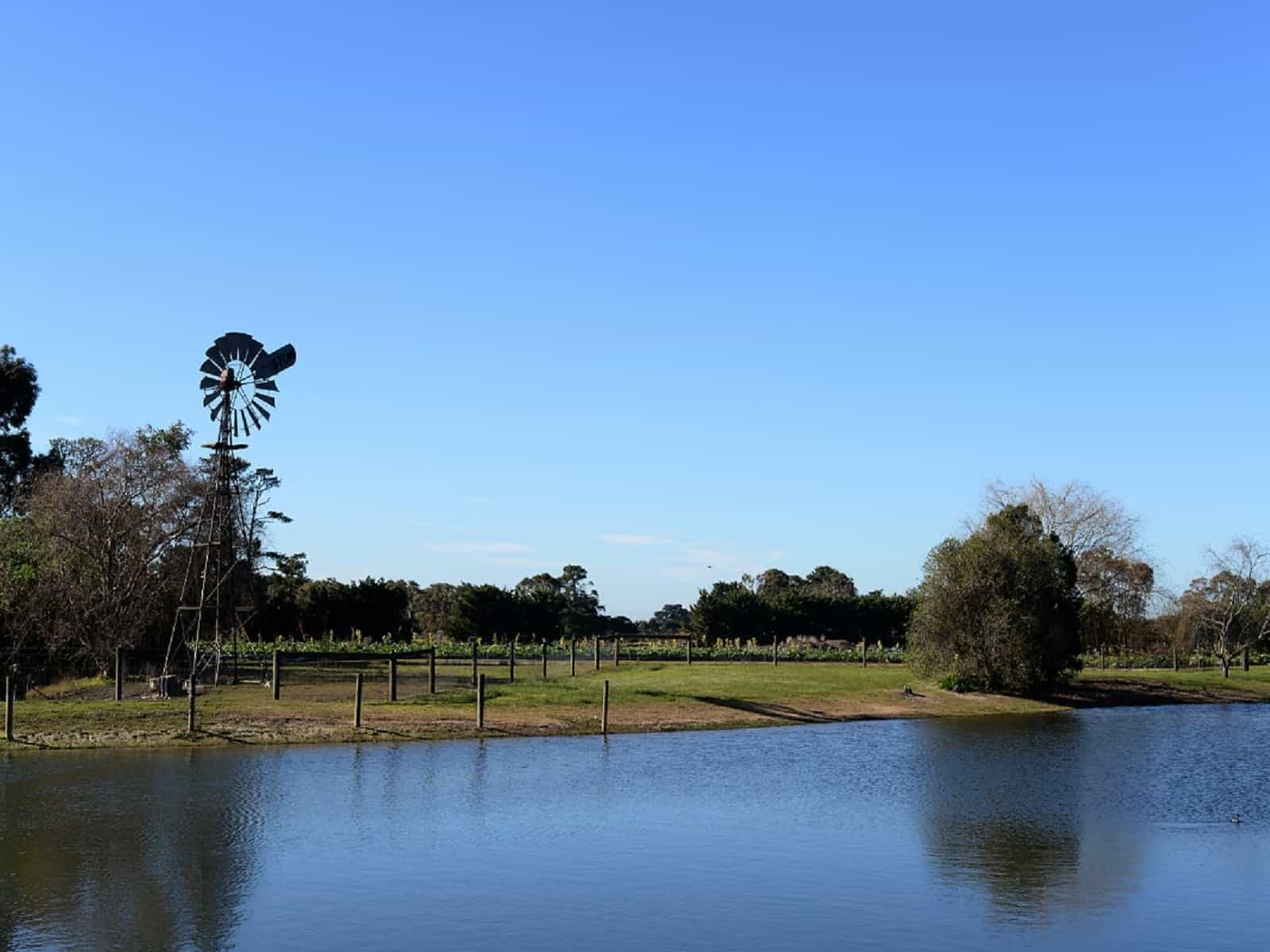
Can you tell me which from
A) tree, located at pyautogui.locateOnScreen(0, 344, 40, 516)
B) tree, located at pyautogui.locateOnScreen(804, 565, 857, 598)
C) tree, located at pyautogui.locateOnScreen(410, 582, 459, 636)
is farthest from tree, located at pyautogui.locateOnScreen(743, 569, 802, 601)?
tree, located at pyautogui.locateOnScreen(0, 344, 40, 516)

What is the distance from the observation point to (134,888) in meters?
23.3

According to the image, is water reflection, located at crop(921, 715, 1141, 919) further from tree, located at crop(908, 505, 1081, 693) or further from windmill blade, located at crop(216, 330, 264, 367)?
windmill blade, located at crop(216, 330, 264, 367)

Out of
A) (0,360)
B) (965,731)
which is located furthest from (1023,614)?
(0,360)

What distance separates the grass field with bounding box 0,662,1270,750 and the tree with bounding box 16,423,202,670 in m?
3.97

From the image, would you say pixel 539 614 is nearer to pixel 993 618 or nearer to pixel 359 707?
pixel 993 618

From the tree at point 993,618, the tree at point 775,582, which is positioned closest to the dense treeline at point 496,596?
the tree at point 993,618

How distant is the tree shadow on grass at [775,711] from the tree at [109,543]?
30.0 metres

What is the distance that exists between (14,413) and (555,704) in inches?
2293

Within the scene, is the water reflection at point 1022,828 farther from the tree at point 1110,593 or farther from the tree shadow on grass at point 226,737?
the tree at point 1110,593

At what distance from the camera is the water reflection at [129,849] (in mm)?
20875

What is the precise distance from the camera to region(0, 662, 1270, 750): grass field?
44156 millimetres

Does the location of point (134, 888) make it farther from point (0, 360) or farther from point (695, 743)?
point (0, 360)

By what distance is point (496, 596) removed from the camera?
109062 millimetres

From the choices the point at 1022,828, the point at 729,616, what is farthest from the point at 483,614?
the point at 1022,828
